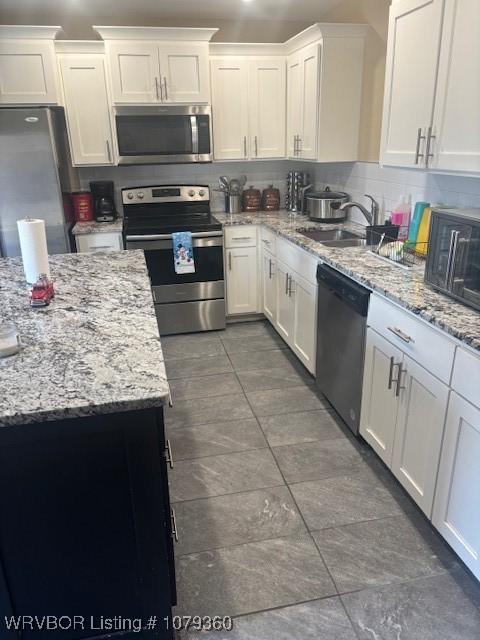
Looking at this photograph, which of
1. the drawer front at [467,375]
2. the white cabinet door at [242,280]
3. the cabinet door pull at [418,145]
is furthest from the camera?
the white cabinet door at [242,280]

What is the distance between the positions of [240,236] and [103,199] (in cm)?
118

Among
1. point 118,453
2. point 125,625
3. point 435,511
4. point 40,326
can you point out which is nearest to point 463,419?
point 435,511

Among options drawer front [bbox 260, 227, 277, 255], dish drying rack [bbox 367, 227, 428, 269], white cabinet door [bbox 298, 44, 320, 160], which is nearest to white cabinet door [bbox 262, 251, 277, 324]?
drawer front [bbox 260, 227, 277, 255]

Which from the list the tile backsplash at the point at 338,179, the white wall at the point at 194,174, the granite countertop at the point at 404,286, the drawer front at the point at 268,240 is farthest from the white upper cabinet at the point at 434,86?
the white wall at the point at 194,174

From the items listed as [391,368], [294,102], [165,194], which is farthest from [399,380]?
[165,194]

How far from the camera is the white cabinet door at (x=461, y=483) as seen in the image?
1.53 metres

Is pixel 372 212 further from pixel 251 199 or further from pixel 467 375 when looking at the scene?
pixel 467 375

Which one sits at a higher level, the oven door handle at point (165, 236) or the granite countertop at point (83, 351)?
the granite countertop at point (83, 351)

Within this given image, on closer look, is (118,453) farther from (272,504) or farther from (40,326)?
(272,504)

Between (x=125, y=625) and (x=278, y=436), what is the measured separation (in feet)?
4.31

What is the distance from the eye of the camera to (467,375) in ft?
5.01

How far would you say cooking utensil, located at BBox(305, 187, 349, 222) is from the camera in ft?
11.4

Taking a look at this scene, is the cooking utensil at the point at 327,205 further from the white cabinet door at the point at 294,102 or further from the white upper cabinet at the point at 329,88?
the white cabinet door at the point at 294,102

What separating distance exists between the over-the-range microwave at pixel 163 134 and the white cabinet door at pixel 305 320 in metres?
1.41
